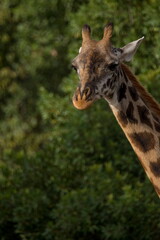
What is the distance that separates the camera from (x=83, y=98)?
800 cm

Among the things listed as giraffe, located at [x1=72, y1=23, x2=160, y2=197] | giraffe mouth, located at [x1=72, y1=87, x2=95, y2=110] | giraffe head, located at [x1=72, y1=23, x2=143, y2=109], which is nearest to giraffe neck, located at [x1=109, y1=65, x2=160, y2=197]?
giraffe, located at [x1=72, y1=23, x2=160, y2=197]

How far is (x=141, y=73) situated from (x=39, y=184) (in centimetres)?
264

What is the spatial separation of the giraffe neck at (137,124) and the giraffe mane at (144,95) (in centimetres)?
5

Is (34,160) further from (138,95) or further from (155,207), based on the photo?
(138,95)

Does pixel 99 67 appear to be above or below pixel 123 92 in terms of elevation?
above

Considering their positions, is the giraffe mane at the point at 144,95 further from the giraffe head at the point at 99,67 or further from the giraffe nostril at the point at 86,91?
the giraffe nostril at the point at 86,91

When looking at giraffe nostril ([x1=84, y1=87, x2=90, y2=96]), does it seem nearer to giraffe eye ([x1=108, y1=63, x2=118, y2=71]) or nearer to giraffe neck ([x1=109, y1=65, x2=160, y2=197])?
giraffe eye ([x1=108, y1=63, x2=118, y2=71])

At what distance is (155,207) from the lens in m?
12.4

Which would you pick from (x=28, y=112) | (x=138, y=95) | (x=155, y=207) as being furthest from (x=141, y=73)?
(x=28, y=112)

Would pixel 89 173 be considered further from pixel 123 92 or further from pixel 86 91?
pixel 86 91

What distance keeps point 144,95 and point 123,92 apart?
349 millimetres

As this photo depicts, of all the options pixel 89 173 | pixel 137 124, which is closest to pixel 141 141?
pixel 137 124

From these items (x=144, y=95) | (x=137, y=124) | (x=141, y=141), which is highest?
(x=144, y=95)

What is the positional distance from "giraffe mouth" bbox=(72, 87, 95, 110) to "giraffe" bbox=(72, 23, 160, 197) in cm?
7
